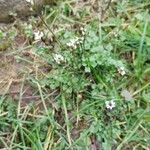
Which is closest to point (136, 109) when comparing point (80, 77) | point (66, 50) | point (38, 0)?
point (80, 77)

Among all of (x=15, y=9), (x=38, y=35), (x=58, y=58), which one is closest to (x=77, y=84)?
(x=58, y=58)

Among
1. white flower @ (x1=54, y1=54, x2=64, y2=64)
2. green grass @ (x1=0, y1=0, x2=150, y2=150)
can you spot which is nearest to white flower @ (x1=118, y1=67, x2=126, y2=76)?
green grass @ (x1=0, y1=0, x2=150, y2=150)

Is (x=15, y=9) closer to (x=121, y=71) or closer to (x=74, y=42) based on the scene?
(x=74, y=42)

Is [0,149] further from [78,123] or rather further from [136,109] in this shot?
[136,109]

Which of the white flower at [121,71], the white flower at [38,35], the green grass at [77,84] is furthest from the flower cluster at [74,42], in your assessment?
the white flower at [121,71]

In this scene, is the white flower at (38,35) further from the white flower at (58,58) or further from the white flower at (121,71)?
the white flower at (121,71)

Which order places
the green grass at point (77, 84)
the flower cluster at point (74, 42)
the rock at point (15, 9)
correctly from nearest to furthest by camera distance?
the green grass at point (77, 84) < the flower cluster at point (74, 42) < the rock at point (15, 9)

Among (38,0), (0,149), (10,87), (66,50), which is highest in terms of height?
(38,0)
